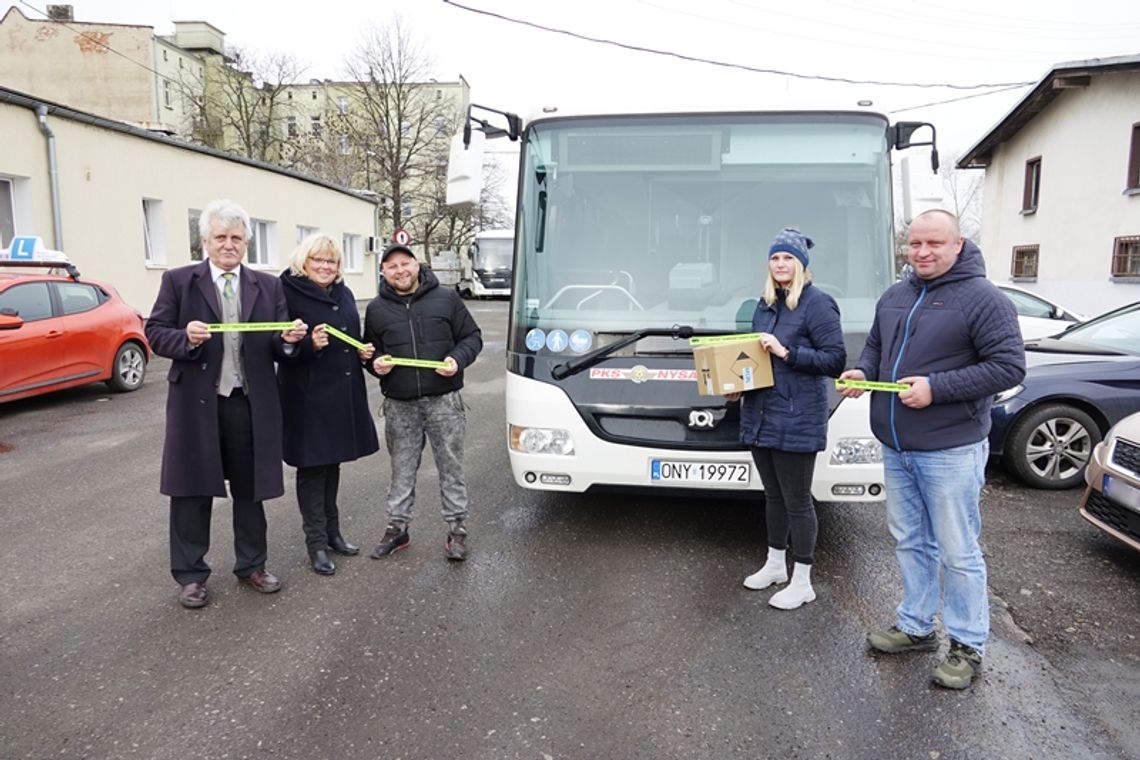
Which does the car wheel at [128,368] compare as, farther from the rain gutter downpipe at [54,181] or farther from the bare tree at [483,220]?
the bare tree at [483,220]

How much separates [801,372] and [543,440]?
1.55 metres

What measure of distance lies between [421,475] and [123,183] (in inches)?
510

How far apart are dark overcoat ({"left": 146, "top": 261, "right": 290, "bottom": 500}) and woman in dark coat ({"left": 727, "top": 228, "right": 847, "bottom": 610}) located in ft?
7.99

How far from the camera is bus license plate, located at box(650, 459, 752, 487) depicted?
4.32 m

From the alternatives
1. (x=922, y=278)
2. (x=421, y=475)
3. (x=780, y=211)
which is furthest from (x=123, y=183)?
(x=922, y=278)

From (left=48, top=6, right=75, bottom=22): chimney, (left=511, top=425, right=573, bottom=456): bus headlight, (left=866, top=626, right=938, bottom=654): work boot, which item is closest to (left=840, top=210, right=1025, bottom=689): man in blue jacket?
(left=866, top=626, right=938, bottom=654): work boot

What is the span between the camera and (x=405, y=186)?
48312 mm

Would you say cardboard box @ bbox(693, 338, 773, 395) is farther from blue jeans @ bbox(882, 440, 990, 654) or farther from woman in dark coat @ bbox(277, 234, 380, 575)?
woman in dark coat @ bbox(277, 234, 380, 575)

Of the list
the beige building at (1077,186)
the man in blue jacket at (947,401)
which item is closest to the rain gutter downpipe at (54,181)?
the man in blue jacket at (947,401)

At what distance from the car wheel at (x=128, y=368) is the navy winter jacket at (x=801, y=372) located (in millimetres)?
9393

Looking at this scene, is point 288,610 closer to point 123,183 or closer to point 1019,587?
point 1019,587

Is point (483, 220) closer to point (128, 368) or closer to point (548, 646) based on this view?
point (128, 368)

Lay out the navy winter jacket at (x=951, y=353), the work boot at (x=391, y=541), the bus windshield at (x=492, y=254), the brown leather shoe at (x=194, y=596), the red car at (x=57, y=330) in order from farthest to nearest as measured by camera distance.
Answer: the bus windshield at (x=492, y=254) < the red car at (x=57, y=330) < the work boot at (x=391, y=541) < the brown leather shoe at (x=194, y=596) < the navy winter jacket at (x=951, y=353)

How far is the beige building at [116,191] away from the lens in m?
13.2
